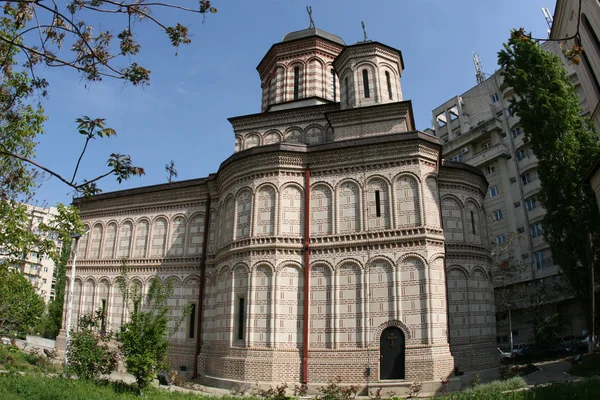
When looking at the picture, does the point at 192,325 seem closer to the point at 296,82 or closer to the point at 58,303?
the point at 296,82

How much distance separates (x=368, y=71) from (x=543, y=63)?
25.8ft

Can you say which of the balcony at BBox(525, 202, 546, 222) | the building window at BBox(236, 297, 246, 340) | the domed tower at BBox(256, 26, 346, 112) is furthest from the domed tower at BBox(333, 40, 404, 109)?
the balcony at BBox(525, 202, 546, 222)

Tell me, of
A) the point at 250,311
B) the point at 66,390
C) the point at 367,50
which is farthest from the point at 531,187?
the point at 66,390

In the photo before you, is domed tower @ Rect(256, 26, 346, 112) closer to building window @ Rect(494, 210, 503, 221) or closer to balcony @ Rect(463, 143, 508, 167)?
balcony @ Rect(463, 143, 508, 167)

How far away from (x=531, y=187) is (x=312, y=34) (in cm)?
2105

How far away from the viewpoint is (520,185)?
3294 cm

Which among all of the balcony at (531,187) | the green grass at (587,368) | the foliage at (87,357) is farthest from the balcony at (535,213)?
the foliage at (87,357)

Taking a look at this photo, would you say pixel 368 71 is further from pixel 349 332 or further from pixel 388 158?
pixel 349 332

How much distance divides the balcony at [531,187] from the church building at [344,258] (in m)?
17.8

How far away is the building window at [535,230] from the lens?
101ft

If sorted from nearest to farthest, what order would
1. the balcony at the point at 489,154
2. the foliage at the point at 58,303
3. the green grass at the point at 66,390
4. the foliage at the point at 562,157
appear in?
the green grass at the point at 66,390
the foliage at the point at 562,157
the foliage at the point at 58,303
the balcony at the point at 489,154

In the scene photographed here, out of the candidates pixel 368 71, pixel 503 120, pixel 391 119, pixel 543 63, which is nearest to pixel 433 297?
pixel 391 119

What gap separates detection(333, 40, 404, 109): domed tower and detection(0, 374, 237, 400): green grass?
38.9 feet

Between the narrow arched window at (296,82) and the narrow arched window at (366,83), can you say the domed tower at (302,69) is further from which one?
the narrow arched window at (366,83)
